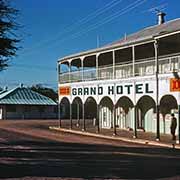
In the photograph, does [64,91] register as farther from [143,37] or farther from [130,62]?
[143,37]

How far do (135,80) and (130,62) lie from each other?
11.8 feet

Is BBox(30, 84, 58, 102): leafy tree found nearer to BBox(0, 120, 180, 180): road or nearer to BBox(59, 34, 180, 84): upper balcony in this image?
BBox(59, 34, 180, 84): upper balcony

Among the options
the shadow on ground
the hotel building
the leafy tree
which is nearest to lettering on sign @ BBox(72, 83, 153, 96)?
the hotel building

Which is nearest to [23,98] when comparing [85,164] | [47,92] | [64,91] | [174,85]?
[47,92]

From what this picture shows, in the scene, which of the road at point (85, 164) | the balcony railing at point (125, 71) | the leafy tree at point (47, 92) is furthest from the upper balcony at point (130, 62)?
the leafy tree at point (47, 92)

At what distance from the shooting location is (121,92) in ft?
113

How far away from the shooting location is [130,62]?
35938mm

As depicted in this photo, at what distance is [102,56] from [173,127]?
13.5 meters

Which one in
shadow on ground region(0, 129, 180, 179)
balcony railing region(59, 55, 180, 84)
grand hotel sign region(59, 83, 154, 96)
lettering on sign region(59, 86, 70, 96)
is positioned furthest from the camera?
lettering on sign region(59, 86, 70, 96)

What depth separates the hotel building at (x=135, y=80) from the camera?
29.6 metres

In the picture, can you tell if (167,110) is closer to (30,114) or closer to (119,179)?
(119,179)

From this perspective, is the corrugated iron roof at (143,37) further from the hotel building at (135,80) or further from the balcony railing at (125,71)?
the balcony railing at (125,71)

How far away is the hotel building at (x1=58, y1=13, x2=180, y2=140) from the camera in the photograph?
29625mm

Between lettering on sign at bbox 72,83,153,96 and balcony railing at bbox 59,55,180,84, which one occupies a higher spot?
balcony railing at bbox 59,55,180,84
